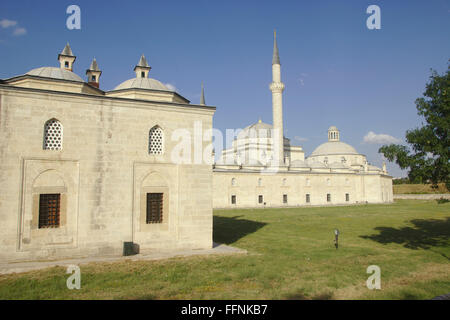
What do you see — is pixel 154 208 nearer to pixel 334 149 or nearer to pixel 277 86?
pixel 277 86

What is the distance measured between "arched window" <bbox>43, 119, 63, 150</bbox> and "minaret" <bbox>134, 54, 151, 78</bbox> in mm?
6274

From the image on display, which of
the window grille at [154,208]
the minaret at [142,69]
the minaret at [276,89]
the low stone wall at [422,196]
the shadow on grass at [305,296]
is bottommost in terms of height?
the shadow on grass at [305,296]

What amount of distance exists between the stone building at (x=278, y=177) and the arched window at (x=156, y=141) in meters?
28.8

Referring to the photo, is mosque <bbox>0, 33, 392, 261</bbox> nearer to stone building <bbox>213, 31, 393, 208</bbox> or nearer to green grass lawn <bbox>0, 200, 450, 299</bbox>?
green grass lawn <bbox>0, 200, 450, 299</bbox>

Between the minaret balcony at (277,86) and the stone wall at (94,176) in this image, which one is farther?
the minaret balcony at (277,86)

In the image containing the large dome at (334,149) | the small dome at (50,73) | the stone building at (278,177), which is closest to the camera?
the small dome at (50,73)

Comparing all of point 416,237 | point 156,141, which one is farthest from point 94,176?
point 416,237

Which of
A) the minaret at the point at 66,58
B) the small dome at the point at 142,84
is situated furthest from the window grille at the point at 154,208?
the minaret at the point at 66,58

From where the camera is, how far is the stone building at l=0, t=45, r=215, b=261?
11664 mm

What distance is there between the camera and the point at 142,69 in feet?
57.4

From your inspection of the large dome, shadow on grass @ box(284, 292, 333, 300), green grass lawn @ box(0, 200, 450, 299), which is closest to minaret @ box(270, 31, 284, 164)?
the large dome

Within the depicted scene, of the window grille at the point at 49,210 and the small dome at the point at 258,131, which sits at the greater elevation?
the small dome at the point at 258,131

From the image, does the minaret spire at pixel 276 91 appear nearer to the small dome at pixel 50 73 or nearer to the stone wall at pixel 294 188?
the stone wall at pixel 294 188

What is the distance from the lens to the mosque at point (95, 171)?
38.3ft
